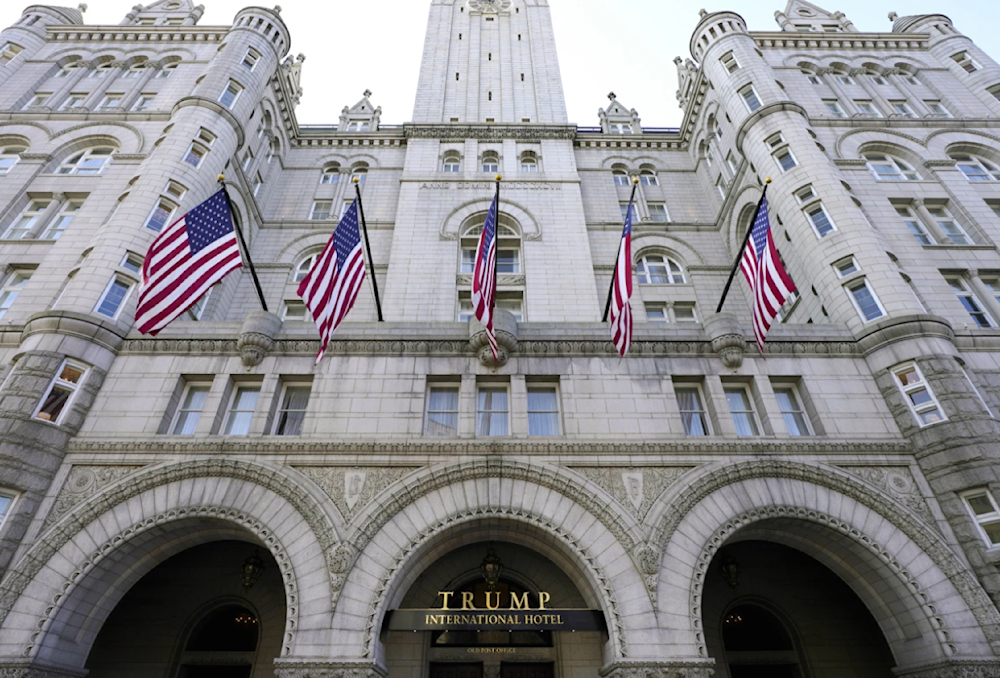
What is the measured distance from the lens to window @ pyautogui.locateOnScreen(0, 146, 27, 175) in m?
25.2

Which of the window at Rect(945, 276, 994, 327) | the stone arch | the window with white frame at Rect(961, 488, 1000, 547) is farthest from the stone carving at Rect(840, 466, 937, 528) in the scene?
the window at Rect(945, 276, 994, 327)

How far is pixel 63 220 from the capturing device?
2333cm

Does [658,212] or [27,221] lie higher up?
[658,212]

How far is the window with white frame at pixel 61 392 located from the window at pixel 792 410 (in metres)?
22.3

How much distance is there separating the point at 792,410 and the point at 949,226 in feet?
47.6

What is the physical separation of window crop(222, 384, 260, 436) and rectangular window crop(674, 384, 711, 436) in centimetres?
1404

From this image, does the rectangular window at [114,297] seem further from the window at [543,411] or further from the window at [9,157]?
the window at [543,411]

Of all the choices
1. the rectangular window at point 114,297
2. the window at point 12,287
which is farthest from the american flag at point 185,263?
the window at point 12,287

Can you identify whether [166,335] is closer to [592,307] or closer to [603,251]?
[592,307]

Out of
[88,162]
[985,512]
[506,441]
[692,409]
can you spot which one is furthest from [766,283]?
[88,162]

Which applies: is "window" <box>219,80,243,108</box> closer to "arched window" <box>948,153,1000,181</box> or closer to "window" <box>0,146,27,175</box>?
"window" <box>0,146,27,175</box>

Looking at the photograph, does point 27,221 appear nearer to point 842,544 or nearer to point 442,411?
point 442,411

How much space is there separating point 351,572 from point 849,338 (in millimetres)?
17848

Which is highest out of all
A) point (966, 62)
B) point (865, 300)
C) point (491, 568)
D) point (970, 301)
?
point (966, 62)
